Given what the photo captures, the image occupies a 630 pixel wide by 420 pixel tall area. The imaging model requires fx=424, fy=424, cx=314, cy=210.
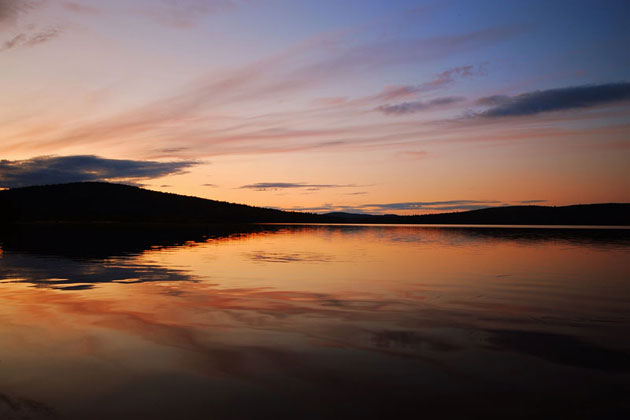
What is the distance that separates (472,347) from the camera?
9.91m

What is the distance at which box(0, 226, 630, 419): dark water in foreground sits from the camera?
6891mm

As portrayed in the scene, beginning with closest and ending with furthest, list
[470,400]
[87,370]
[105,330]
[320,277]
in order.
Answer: [470,400] → [87,370] → [105,330] → [320,277]

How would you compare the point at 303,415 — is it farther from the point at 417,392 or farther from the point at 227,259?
the point at 227,259

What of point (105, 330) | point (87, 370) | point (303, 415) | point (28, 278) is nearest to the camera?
point (303, 415)

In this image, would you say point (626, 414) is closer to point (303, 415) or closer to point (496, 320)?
point (303, 415)

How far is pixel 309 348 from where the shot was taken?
9820 millimetres

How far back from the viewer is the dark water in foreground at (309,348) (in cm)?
689

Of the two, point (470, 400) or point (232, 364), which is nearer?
point (470, 400)

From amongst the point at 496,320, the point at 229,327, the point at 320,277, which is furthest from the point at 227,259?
the point at 496,320

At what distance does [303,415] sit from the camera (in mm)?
6500

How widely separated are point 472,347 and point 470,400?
3.06 metres

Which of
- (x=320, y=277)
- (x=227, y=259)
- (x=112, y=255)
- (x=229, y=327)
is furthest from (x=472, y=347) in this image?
(x=112, y=255)

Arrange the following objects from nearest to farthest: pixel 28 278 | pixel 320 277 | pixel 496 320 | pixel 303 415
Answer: pixel 303 415
pixel 496 320
pixel 28 278
pixel 320 277

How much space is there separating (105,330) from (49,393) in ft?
13.3
